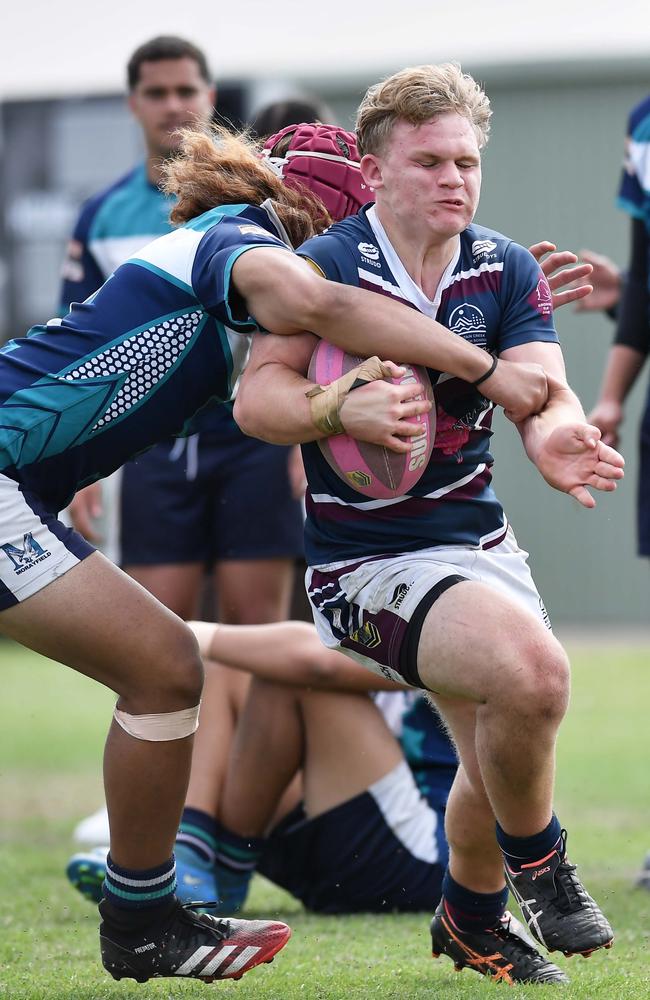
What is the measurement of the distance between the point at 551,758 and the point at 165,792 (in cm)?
93

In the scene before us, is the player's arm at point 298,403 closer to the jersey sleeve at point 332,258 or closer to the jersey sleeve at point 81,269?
the jersey sleeve at point 332,258

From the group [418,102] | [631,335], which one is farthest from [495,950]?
[631,335]

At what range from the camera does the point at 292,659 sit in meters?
4.77

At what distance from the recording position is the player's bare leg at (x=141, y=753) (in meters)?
3.55

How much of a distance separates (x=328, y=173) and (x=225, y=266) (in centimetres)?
63

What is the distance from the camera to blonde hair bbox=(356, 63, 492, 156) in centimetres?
357

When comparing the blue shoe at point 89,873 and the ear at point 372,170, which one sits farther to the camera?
the blue shoe at point 89,873

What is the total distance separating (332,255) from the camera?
3.60 m

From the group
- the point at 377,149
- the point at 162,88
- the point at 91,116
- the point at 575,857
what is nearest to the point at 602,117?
the point at 91,116

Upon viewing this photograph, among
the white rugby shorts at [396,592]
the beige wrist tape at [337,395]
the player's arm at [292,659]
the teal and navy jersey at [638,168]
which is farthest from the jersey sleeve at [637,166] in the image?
the beige wrist tape at [337,395]

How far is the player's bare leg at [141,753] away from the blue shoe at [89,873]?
3.40ft

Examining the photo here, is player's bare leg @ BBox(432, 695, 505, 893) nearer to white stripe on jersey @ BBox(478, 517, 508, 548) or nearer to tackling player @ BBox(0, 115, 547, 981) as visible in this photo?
white stripe on jersey @ BBox(478, 517, 508, 548)

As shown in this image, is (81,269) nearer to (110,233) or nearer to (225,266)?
(110,233)

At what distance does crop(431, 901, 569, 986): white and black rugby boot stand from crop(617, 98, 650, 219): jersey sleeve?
2931mm
